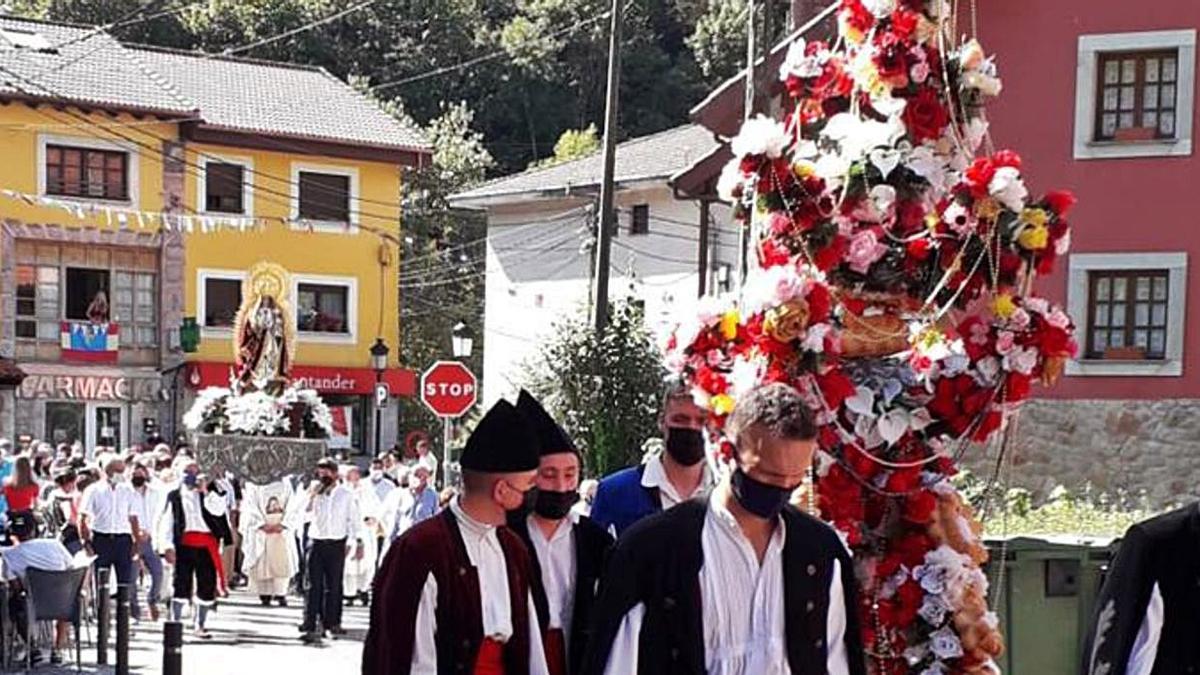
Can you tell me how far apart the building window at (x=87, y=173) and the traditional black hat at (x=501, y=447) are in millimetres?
38064

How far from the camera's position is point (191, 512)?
59.4ft

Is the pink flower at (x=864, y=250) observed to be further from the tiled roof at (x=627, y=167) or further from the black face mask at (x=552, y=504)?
the tiled roof at (x=627, y=167)

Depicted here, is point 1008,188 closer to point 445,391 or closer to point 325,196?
point 445,391

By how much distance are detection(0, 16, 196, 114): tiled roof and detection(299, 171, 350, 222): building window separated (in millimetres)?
3696

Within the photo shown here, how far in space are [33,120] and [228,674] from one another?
2839 cm

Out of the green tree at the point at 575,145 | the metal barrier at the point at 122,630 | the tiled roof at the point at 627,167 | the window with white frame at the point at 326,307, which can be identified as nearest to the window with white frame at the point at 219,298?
the window with white frame at the point at 326,307

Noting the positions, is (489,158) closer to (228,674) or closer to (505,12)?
(505,12)

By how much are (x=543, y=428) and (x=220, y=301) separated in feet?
131

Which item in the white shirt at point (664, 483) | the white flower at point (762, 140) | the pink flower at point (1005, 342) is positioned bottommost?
the white shirt at point (664, 483)

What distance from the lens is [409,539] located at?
5871 mm

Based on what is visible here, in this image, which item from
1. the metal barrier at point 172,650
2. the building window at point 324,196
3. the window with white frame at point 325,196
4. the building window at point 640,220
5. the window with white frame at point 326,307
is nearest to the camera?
the metal barrier at point 172,650

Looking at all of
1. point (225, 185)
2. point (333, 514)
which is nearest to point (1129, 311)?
point (333, 514)

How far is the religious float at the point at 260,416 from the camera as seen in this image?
83.9 ft

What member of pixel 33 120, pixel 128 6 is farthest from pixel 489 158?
pixel 33 120
